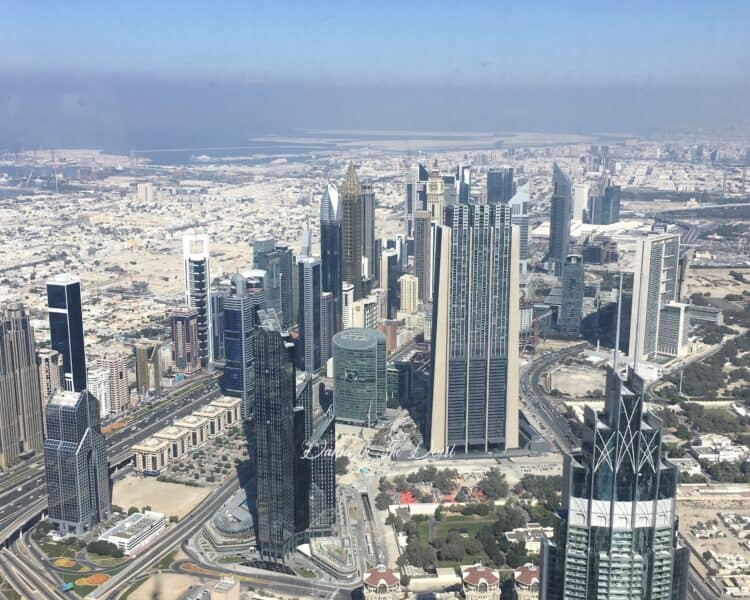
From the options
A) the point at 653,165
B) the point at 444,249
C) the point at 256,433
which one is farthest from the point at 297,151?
the point at 256,433

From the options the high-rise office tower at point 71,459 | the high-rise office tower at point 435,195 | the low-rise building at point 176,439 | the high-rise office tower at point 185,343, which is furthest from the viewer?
the high-rise office tower at point 435,195

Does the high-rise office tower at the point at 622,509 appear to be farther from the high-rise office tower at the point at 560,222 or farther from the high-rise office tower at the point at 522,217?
the high-rise office tower at the point at 560,222

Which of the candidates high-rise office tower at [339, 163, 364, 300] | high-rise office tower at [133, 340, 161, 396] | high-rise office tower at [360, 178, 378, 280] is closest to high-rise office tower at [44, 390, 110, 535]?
high-rise office tower at [133, 340, 161, 396]

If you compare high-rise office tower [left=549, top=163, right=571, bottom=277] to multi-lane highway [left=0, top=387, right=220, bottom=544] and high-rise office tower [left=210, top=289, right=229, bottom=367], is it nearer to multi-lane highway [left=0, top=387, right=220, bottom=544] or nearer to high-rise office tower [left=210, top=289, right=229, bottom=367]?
high-rise office tower [left=210, top=289, right=229, bottom=367]

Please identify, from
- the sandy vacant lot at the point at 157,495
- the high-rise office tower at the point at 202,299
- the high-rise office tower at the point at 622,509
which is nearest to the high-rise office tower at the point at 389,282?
the high-rise office tower at the point at 202,299

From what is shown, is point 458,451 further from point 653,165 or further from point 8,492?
point 653,165

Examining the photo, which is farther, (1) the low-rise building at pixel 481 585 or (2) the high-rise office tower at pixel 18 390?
(2) the high-rise office tower at pixel 18 390

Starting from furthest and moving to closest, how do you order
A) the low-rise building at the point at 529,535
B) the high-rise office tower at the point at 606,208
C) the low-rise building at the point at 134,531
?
the high-rise office tower at the point at 606,208, the low-rise building at the point at 134,531, the low-rise building at the point at 529,535
